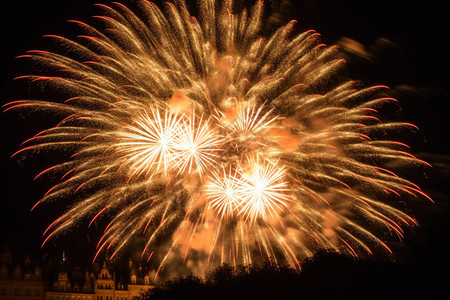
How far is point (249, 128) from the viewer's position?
30.4 m

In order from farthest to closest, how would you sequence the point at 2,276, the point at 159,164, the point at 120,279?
the point at 120,279
the point at 2,276
the point at 159,164

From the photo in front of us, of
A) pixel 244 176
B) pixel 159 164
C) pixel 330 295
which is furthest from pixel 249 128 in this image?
pixel 330 295

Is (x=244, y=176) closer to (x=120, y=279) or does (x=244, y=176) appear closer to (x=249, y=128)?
(x=249, y=128)

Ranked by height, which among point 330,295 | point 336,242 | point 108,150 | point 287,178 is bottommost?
point 330,295

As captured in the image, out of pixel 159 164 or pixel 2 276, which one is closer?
pixel 159 164

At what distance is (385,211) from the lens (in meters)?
29.7

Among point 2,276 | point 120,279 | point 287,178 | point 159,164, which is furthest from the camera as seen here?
point 120,279

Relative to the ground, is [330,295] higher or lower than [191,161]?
lower

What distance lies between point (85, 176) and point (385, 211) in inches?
681

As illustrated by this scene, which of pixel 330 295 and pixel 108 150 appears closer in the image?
pixel 330 295

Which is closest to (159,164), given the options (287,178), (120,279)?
(287,178)

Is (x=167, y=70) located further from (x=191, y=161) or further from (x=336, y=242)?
(x=336, y=242)

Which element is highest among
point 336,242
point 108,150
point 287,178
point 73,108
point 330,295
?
point 73,108

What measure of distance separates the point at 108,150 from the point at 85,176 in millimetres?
1991
